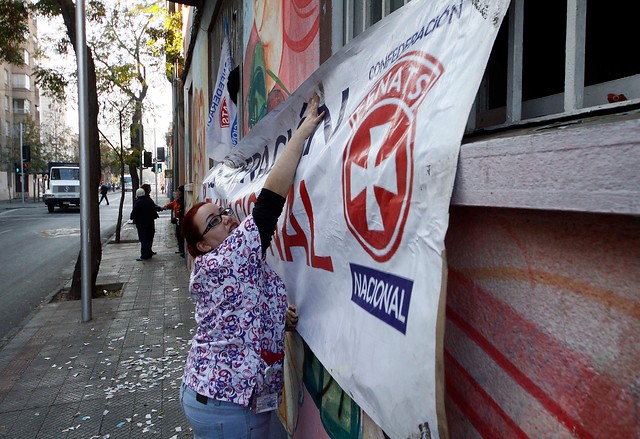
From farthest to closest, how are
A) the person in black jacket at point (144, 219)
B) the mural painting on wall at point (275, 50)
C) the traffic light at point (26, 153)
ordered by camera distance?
1. the traffic light at point (26, 153)
2. the person in black jacket at point (144, 219)
3. the mural painting on wall at point (275, 50)

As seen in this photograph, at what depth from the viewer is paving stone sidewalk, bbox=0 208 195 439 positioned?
3896 millimetres

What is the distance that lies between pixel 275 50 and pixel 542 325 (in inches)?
129

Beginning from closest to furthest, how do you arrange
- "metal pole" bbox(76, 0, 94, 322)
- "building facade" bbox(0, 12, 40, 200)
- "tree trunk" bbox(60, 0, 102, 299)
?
"metal pole" bbox(76, 0, 94, 322) < "tree trunk" bbox(60, 0, 102, 299) < "building facade" bbox(0, 12, 40, 200)

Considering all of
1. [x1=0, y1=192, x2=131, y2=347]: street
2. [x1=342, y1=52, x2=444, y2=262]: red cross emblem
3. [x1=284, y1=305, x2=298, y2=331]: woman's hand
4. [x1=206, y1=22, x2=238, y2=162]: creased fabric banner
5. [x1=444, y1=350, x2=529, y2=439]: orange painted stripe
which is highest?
[x1=206, y1=22, x2=238, y2=162]: creased fabric banner

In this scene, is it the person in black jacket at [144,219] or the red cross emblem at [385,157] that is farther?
the person in black jacket at [144,219]

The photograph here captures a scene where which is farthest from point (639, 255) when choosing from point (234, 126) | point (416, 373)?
point (234, 126)

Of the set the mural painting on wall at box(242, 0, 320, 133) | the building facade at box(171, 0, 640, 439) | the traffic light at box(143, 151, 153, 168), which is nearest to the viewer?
the building facade at box(171, 0, 640, 439)

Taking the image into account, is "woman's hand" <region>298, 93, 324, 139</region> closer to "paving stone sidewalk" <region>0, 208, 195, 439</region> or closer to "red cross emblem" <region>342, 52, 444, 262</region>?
"red cross emblem" <region>342, 52, 444, 262</region>

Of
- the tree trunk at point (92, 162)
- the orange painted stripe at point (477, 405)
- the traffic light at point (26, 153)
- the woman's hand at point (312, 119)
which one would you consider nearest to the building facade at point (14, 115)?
the traffic light at point (26, 153)

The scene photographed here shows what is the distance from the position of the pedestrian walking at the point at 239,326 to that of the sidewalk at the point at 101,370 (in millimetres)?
549

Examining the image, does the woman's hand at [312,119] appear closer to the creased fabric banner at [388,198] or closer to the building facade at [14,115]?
the creased fabric banner at [388,198]

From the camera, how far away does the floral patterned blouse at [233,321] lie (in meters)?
2.05

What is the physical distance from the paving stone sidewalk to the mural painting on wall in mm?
2495

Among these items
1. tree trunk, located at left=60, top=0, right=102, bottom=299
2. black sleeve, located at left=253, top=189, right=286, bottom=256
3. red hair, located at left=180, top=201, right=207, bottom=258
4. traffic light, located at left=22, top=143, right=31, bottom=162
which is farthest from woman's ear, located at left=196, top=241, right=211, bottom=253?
traffic light, located at left=22, top=143, right=31, bottom=162
